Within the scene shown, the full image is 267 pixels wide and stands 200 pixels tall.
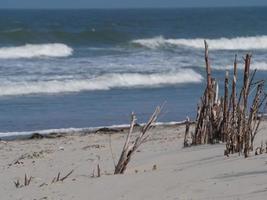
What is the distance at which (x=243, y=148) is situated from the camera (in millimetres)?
6504

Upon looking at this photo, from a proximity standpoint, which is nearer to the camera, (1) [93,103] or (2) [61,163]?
(2) [61,163]

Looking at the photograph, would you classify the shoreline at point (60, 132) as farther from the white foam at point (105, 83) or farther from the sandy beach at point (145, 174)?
the white foam at point (105, 83)

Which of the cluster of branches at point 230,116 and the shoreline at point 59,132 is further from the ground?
the cluster of branches at point 230,116

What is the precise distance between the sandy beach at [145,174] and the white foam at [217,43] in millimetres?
27065

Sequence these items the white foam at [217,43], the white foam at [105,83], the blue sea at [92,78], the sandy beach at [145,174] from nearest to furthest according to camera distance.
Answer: the sandy beach at [145,174] → the blue sea at [92,78] → the white foam at [105,83] → the white foam at [217,43]

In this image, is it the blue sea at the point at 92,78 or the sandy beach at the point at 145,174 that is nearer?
the sandy beach at the point at 145,174

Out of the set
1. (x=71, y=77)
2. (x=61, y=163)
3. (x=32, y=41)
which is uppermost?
(x=32, y=41)

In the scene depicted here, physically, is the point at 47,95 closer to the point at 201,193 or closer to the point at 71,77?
the point at 71,77

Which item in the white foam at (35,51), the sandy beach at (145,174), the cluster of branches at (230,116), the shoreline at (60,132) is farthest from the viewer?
the white foam at (35,51)

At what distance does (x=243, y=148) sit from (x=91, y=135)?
5402 mm

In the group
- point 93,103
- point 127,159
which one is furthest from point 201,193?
point 93,103

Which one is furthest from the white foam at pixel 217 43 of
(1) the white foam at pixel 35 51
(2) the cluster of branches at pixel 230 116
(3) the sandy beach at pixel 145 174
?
(2) the cluster of branches at pixel 230 116

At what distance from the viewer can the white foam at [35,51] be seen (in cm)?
2902

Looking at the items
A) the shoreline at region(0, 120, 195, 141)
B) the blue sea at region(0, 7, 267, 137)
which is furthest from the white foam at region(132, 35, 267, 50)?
the shoreline at region(0, 120, 195, 141)
